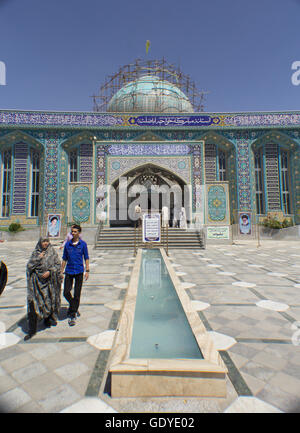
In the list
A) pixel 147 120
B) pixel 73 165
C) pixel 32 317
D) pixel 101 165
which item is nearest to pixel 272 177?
pixel 147 120

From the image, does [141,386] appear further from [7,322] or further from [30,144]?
[30,144]

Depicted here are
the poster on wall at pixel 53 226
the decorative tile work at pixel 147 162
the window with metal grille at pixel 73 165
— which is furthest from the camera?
the window with metal grille at pixel 73 165

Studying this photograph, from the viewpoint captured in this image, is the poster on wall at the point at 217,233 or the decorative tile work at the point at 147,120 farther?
the decorative tile work at the point at 147,120

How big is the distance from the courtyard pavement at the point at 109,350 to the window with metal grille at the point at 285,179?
14.3 meters

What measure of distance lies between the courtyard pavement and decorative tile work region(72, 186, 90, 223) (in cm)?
1040

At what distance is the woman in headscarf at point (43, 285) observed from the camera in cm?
237

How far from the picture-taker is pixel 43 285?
8.15ft

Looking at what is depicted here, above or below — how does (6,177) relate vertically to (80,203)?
above

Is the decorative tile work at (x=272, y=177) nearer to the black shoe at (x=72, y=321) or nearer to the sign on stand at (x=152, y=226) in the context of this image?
the sign on stand at (x=152, y=226)

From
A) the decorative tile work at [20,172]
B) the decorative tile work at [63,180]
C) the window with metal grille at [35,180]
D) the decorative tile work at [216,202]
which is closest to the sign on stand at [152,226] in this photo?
the decorative tile work at [216,202]

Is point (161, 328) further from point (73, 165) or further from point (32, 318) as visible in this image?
point (73, 165)

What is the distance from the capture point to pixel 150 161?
1477 cm

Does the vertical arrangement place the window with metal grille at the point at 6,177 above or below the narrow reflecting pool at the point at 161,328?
above

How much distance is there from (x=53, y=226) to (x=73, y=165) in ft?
17.6
